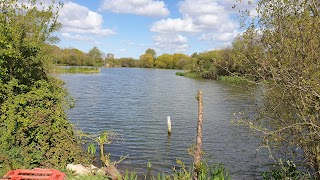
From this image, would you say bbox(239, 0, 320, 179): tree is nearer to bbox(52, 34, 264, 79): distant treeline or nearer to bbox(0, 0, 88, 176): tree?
bbox(52, 34, 264, 79): distant treeline

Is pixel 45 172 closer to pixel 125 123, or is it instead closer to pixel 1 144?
pixel 1 144

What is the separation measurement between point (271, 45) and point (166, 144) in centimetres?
1028

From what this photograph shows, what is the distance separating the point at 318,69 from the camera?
7.04 m

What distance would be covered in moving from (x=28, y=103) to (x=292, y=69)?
862cm

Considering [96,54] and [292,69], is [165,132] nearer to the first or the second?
[292,69]

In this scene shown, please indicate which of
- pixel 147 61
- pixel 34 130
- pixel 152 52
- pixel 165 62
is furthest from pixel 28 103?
pixel 152 52

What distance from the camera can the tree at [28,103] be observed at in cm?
1012

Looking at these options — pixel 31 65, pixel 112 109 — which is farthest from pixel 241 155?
pixel 112 109

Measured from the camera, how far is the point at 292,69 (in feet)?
23.3

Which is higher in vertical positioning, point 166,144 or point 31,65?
point 31,65

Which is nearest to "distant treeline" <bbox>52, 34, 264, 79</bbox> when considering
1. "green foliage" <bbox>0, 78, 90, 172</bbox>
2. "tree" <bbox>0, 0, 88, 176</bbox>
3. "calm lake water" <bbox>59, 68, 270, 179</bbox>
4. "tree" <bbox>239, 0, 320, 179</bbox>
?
"tree" <bbox>239, 0, 320, 179</bbox>

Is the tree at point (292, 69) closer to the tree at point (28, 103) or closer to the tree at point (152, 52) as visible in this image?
the tree at point (28, 103)

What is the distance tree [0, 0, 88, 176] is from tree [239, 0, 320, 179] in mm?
6548

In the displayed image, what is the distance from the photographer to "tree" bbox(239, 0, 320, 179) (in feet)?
23.2
